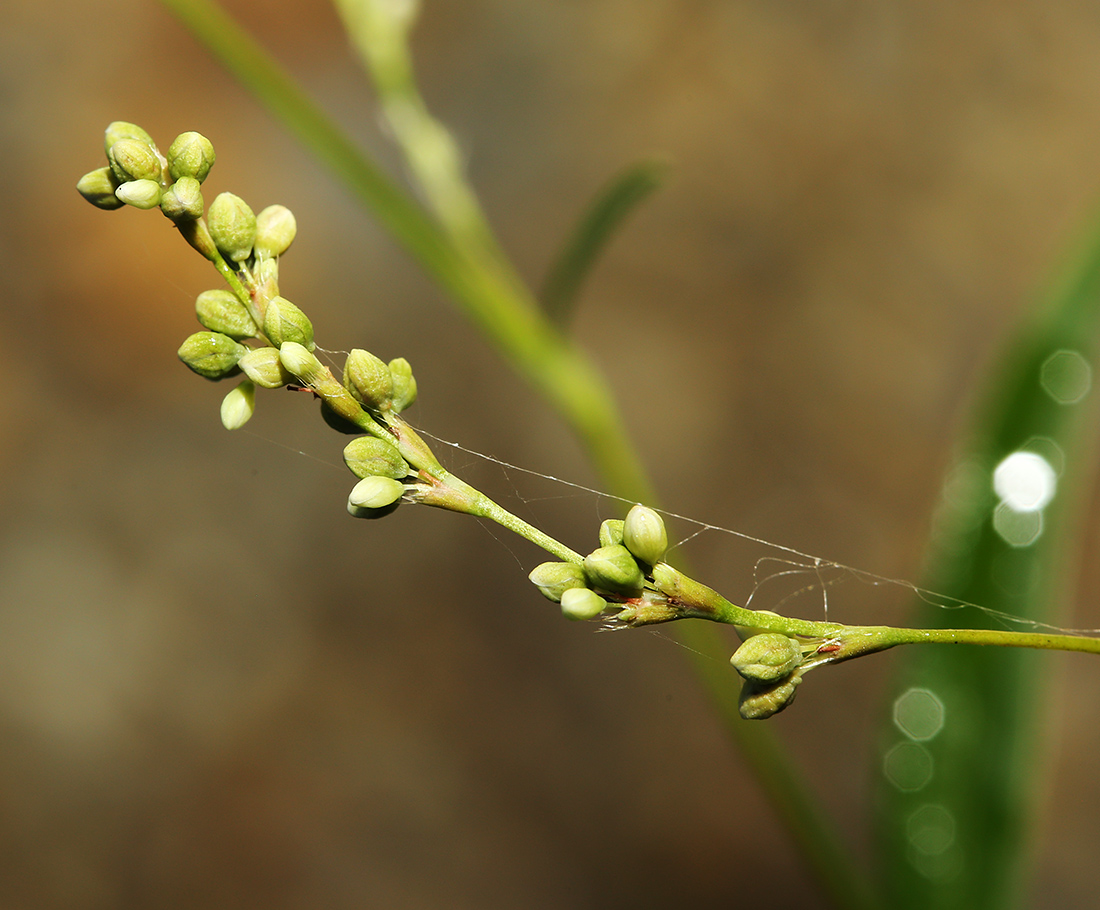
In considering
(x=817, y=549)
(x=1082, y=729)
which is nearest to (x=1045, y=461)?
(x=817, y=549)

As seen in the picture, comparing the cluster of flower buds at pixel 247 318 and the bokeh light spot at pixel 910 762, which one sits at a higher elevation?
the bokeh light spot at pixel 910 762

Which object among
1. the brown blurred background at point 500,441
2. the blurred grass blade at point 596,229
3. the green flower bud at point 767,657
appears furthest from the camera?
the brown blurred background at point 500,441

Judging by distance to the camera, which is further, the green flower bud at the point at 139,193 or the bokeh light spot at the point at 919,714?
the bokeh light spot at the point at 919,714

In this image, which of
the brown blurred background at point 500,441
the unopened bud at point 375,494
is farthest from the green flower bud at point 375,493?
the brown blurred background at point 500,441

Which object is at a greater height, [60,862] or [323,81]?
[323,81]

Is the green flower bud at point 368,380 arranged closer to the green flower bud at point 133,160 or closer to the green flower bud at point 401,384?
the green flower bud at point 401,384

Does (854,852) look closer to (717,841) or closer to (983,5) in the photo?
(717,841)
